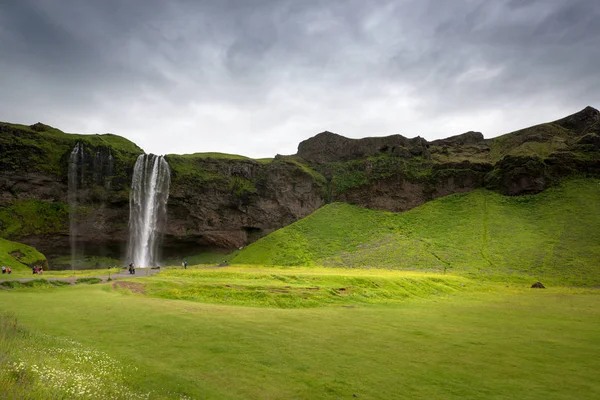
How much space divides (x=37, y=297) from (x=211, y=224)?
2578 inches

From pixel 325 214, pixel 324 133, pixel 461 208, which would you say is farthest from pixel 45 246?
pixel 461 208

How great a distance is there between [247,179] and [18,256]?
169 feet

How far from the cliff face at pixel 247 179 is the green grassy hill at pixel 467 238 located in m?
6.06

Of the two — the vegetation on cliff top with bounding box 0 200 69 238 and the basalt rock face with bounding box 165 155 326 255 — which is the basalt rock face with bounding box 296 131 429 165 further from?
the vegetation on cliff top with bounding box 0 200 69 238

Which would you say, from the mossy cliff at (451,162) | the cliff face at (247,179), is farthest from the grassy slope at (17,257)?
the mossy cliff at (451,162)

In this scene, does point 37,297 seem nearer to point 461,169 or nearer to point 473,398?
point 473,398

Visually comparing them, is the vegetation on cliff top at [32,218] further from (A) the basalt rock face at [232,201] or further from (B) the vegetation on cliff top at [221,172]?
(B) the vegetation on cliff top at [221,172]

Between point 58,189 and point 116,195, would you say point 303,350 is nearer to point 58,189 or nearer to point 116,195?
point 116,195

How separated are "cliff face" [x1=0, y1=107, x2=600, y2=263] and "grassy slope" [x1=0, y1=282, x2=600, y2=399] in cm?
6393

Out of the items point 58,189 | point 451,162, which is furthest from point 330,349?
point 451,162

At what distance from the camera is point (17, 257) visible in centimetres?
5891

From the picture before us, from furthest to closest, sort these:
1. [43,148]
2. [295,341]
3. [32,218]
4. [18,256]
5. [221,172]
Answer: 1. [221,172]
2. [43,148]
3. [32,218]
4. [18,256]
5. [295,341]

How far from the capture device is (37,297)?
2459cm

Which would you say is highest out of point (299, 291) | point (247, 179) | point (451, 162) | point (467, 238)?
point (451, 162)
